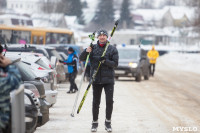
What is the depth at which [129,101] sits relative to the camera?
55.6 feet

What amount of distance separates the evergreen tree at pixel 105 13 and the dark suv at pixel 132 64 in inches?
3899

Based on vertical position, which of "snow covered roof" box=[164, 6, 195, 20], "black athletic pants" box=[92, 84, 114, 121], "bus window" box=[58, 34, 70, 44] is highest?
"snow covered roof" box=[164, 6, 195, 20]

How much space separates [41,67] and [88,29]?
125925 mm

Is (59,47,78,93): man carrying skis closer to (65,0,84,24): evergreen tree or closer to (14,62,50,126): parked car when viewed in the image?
(14,62,50,126): parked car

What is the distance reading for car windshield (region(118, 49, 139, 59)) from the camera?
2727 cm

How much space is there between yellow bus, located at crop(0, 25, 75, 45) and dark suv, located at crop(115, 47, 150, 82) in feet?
42.1

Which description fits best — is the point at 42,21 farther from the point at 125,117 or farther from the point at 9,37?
the point at 125,117

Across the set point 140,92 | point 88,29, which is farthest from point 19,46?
point 88,29

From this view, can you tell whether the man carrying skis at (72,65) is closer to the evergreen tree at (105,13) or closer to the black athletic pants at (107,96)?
the black athletic pants at (107,96)

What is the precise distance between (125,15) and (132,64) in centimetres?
11705

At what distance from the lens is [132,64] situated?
26.4 m

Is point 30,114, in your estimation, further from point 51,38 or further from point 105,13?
point 105,13

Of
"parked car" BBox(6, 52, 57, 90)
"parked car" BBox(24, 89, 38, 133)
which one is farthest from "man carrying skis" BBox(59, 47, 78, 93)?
"parked car" BBox(24, 89, 38, 133)

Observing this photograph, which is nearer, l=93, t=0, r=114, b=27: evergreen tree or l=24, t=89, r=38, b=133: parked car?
l=24, t=89, r=38, b=133: parked car
